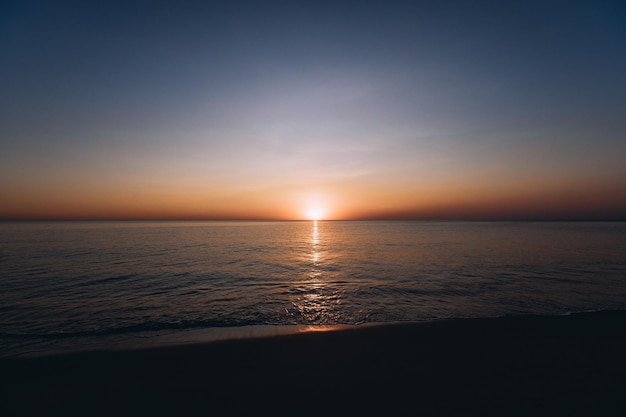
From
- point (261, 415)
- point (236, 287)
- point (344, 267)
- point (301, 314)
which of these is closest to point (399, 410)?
point (261, 415)

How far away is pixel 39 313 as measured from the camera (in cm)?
1322

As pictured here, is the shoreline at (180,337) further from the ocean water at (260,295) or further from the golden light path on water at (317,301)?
the golden light path on water at (317,301)

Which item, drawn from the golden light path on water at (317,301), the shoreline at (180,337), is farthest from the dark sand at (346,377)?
the golden light path on water at (317,301)

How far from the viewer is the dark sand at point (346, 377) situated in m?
6.09

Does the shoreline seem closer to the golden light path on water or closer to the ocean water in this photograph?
the ocean water

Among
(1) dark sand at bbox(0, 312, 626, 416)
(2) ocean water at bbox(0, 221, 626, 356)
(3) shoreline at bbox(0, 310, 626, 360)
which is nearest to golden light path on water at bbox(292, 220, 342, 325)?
(2) ocean water at bbox(0, 221, 626, 356)

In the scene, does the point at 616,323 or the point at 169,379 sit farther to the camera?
the point at 616,323

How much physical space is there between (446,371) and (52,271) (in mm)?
31696

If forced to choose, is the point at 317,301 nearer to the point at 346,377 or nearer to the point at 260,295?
the point at 260,295

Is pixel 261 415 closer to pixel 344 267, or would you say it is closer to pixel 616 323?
pixel 616 323

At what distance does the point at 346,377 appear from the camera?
721 cm

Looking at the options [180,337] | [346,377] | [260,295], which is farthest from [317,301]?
[346,377]

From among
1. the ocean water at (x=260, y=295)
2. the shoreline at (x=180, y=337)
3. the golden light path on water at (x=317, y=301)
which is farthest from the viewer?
the golden light path on water at (x=317, y=301)

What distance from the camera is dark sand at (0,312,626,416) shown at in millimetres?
6090
